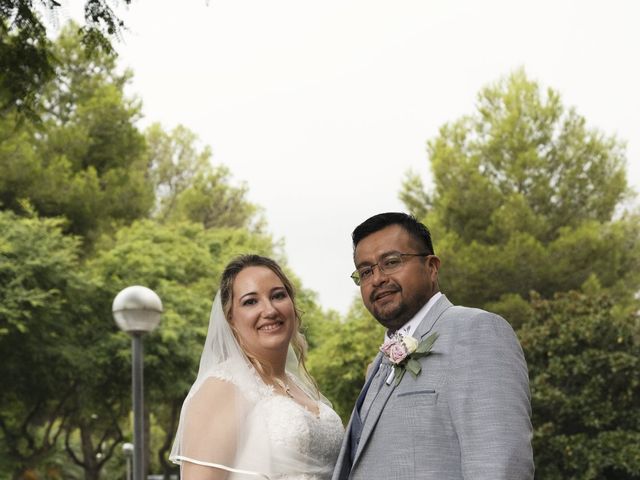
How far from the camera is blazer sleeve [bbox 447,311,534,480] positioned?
10.9 ft

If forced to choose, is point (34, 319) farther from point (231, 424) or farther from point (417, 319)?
point (417, 319)

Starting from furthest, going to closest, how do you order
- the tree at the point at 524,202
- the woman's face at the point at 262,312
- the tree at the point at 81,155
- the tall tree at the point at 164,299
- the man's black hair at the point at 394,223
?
the tree at the point at 524,202, the tree at the point at 81,155, the tall tree at the point at 164,299, the woman's face at the point at 262,312, the man's black hair at the point at 394,223

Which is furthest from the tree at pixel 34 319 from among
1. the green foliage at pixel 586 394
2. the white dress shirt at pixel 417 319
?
the white dress shirt at pixel 417 319

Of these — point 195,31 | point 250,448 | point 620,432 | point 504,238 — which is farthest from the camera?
point 195,31

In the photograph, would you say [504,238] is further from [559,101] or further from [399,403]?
[399,403]

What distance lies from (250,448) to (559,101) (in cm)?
3299

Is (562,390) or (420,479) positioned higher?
(562,390)

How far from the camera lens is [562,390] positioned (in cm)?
1770

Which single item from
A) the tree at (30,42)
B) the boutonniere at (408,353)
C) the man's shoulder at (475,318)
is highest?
the tree at (30,42)

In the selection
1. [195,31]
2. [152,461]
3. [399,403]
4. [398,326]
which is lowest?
[399,403]

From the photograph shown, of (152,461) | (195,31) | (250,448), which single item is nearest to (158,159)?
(195,31)

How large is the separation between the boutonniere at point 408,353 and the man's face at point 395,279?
121mm

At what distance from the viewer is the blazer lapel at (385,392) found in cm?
370

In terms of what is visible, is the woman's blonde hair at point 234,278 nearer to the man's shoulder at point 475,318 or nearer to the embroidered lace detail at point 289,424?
the embroidered lace detail at point 289,424
